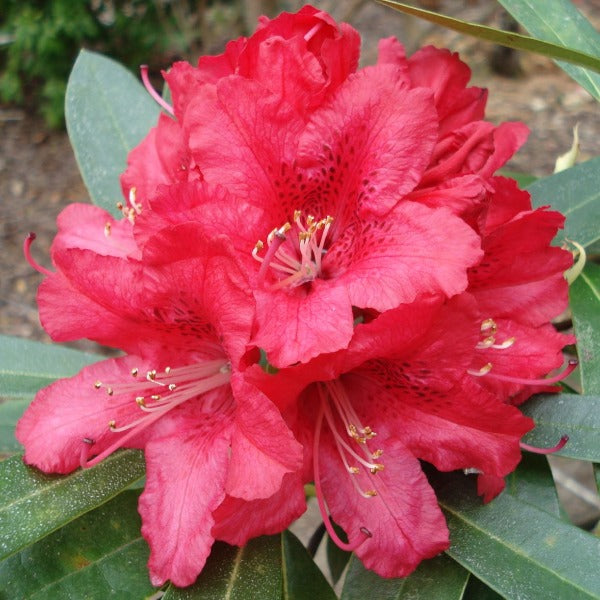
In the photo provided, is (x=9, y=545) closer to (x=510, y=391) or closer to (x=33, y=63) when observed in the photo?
(x=510, y=391)

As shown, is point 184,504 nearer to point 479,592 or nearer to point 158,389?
point 158,389

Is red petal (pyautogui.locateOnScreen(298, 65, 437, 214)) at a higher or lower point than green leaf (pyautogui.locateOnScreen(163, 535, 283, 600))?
higher

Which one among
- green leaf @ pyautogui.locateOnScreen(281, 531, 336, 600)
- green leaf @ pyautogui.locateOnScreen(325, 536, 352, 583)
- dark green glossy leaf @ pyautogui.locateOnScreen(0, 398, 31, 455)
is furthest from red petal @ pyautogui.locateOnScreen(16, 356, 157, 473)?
green leaf @ pyautogui.locateOnScreen(325, 536, 352, 583)

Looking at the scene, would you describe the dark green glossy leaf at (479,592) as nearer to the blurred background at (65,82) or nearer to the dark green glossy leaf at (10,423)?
the dark green glossy leaf at (10,423)

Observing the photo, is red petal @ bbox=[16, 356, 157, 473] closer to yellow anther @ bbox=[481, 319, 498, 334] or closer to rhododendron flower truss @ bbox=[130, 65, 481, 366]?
rhododendron flower truss @ bbox=[130, 65, 481, 366]

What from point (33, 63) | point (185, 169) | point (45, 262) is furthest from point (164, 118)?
point (33, 63)
